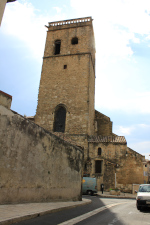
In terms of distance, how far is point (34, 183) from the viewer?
726cm

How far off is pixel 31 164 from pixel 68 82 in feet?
56.5

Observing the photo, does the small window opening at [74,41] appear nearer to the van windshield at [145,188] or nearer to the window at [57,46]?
the window at [57,46]

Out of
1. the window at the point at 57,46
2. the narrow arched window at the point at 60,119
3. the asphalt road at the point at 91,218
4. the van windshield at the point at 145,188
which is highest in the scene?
the window at the point at 57,46

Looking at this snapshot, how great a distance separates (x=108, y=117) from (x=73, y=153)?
606 inches

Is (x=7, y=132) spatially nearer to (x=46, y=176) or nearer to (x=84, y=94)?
(x=46, y=176)

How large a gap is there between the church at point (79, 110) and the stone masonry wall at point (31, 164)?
319 inches

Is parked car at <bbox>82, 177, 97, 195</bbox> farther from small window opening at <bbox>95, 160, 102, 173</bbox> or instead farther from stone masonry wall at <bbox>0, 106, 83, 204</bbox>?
stone masonry wall at <bbox>0, 106, 83, 204</bbox>

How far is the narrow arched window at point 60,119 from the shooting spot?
22327mm

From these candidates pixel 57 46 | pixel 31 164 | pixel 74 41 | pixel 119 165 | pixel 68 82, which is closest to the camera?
pixel 31 164

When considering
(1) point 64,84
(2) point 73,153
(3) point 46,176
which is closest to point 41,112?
(1) point 64,84

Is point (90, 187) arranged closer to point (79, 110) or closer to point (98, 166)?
point (98, 166)

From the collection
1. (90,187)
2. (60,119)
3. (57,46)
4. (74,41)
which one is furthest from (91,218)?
(57,46)

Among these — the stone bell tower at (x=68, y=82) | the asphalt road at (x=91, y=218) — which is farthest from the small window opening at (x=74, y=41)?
the asphalt road at (x=91, y=218)

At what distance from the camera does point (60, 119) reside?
890 inches
